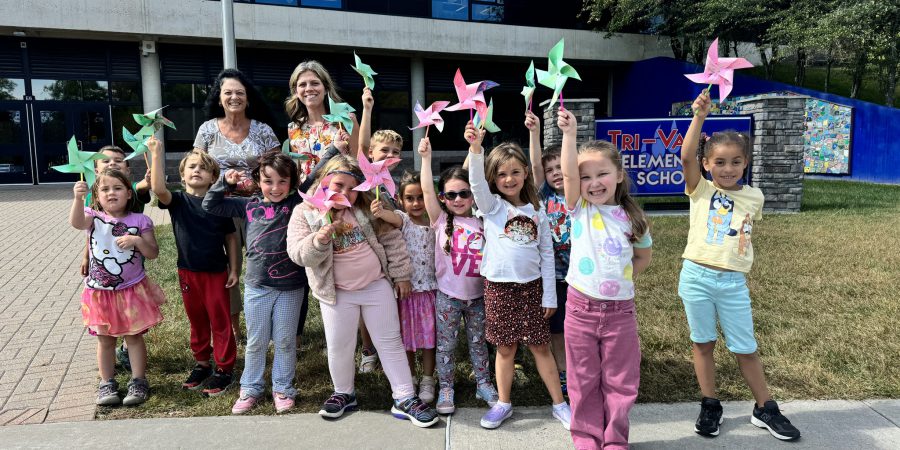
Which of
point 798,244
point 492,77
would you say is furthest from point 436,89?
point 798,244

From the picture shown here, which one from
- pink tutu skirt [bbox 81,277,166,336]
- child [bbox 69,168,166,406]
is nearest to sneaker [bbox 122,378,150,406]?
child [bbox 69,168,166,406]

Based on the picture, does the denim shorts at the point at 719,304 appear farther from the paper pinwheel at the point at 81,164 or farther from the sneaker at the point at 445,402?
the paper pinwheel at the point at 81,164

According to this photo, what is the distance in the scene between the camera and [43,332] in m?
4.49

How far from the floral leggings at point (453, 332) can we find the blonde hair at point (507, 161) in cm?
60

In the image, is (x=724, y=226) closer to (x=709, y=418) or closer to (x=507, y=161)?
(x=709, y=418)

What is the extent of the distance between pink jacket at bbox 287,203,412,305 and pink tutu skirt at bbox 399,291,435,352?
0.56ft

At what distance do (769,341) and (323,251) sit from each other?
2964 millimetres

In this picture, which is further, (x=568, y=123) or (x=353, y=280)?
(x=353, y=280)

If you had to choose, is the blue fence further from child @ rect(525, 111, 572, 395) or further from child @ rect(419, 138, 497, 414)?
child @ rect(419, 138, 497, 414)

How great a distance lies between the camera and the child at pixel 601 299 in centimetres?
261

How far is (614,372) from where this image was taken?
264 centimetres

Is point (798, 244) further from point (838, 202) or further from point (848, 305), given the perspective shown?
point (838, 202)

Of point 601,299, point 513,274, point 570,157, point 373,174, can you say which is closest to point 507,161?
point 570,157

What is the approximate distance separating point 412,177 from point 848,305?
12.1 feet
